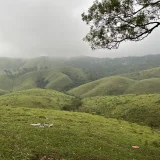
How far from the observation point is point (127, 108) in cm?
8162

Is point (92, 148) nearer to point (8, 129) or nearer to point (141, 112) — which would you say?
point (8, 129)

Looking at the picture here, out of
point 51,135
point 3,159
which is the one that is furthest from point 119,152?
point 3,159

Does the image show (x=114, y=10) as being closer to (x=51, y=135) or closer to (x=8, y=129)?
(x=51, y=135)

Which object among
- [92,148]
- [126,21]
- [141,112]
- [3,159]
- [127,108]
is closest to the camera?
[3,159]

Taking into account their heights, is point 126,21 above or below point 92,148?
above

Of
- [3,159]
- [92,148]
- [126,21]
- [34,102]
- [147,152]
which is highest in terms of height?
[126,21]

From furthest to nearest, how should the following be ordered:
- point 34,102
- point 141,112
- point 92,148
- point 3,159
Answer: point 34,102 → point 141,112 → point 92,148 → point 3,159

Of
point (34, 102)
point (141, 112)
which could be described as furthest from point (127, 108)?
point (34, 102)

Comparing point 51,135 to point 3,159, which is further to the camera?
point 51,135

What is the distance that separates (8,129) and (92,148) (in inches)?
362

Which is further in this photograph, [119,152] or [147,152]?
[147,152]

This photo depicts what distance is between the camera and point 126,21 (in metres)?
23.0

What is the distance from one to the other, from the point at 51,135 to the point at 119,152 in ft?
22.6

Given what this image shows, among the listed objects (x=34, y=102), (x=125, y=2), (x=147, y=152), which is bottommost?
(x=34, y=102)
